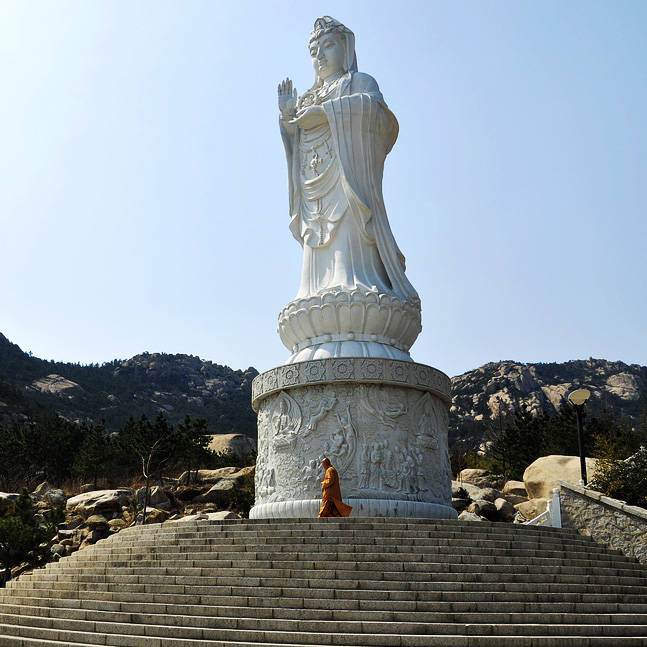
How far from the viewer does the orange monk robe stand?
10.1 metres

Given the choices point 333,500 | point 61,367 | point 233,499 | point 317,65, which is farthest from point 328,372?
Answer: point 61,367

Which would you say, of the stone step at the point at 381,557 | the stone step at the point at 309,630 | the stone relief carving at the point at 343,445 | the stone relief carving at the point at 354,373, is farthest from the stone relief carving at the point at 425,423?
the stone step at the point at 309,630

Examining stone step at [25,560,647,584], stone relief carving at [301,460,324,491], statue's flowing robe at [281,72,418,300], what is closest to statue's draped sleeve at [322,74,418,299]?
statue's flowing robe at [281,72,418,300]

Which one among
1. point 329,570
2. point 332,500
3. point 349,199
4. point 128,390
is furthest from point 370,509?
point 128,390

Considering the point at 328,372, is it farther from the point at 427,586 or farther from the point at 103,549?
the point at 427,586

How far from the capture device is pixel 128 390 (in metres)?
59.9

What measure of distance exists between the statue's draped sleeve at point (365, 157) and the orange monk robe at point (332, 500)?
446cm

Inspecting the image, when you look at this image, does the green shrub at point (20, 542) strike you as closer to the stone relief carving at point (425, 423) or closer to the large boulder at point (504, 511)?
the stone relief carving at point (425, 423)

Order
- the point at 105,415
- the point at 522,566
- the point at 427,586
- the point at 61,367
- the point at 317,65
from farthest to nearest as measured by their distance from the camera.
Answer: the point at 61,367 → the point at 105,415 → the point at 317,65 → the point at 522,566 → the point at 427,586

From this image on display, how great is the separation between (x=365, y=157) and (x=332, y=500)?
6.70m

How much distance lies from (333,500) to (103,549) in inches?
122

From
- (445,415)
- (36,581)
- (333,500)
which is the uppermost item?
(445,415)

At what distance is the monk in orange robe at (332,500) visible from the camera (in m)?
10.1

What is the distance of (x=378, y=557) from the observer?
7.66 metres
